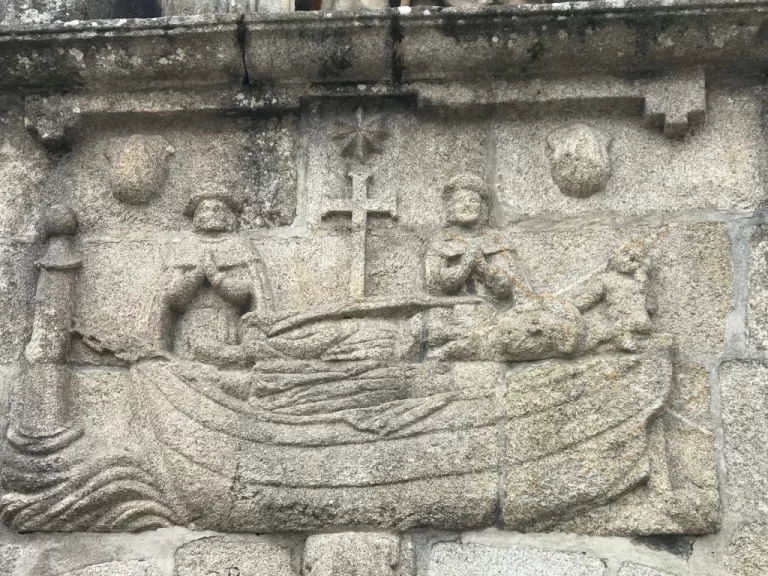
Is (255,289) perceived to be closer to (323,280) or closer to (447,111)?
(323,280)

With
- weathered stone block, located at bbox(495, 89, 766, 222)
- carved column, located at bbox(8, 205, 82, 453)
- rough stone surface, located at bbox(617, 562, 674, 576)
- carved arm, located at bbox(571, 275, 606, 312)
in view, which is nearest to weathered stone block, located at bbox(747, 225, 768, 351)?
weathered stone block, located at bbox(495, 89, 766, 222)

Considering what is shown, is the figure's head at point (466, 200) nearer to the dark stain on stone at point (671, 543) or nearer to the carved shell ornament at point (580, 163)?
→ the carved shell ornament at point (580, 163)

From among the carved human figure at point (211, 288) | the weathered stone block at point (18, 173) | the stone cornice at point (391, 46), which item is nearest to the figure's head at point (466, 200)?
the stone cornice at point (391, 46)

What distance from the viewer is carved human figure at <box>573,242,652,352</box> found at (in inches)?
139

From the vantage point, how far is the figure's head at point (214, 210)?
3.93m

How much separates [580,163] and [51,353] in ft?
7.00

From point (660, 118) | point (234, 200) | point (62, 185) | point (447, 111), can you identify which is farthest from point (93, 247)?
point (660, 118)

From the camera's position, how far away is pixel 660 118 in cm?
388

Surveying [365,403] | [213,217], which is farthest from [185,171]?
[365,403]

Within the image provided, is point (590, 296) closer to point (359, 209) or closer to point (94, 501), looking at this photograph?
point (359, 209)

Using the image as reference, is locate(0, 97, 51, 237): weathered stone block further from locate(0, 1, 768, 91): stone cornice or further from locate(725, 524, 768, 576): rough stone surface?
locate(725, 524, 768, 576): rough stone surface

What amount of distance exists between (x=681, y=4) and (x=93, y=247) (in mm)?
2463

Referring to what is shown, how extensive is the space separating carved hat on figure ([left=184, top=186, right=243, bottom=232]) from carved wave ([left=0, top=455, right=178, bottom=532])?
3.16 ft

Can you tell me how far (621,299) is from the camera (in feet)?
11.8
